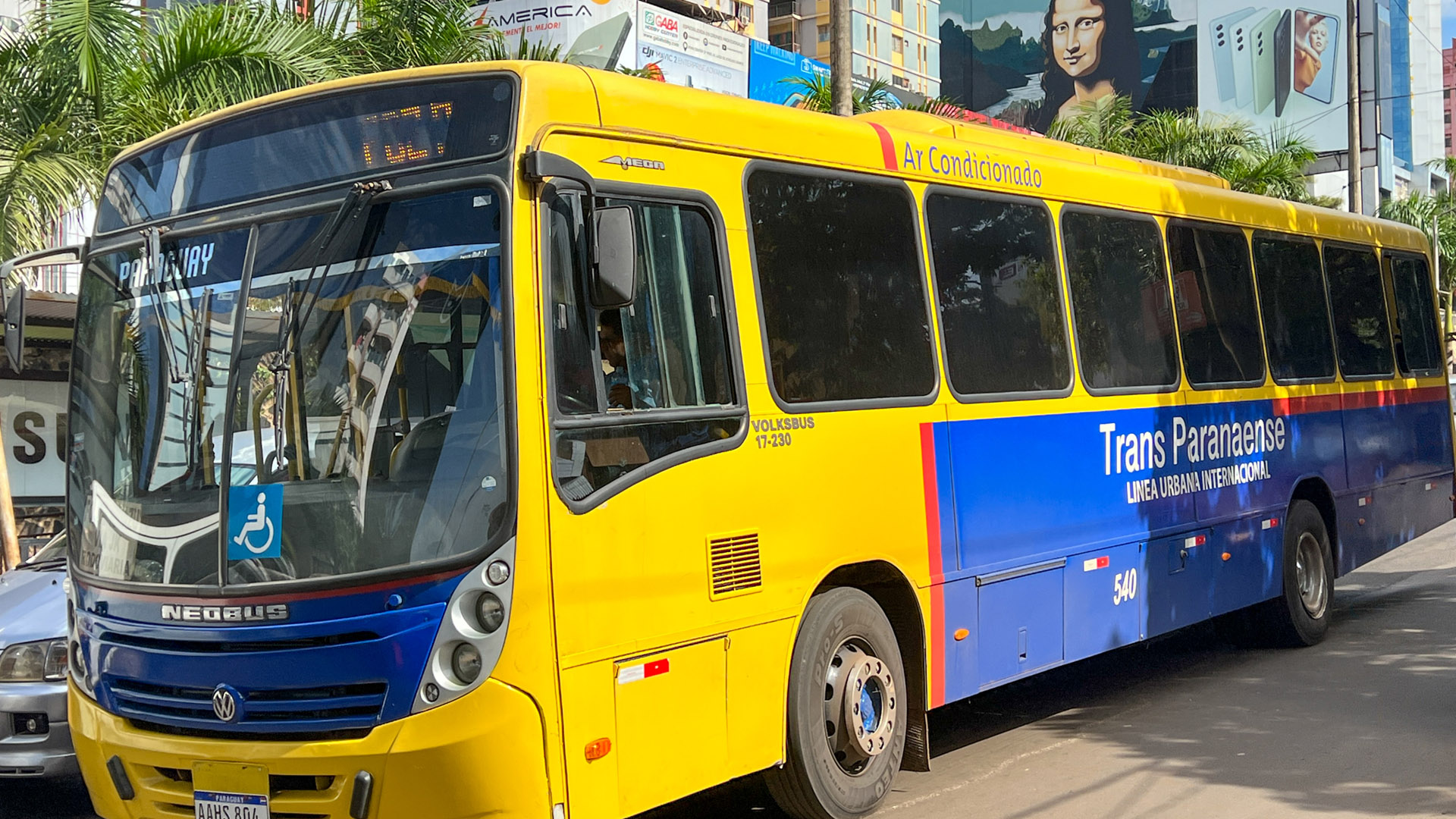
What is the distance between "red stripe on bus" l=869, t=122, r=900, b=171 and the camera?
726 cm

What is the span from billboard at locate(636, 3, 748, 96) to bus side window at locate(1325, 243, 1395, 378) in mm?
57641

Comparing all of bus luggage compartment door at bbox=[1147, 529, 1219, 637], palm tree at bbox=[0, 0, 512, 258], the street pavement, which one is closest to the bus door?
the street pavement

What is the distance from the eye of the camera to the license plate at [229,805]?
5094 mm

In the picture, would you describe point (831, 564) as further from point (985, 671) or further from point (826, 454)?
point (985, 671)

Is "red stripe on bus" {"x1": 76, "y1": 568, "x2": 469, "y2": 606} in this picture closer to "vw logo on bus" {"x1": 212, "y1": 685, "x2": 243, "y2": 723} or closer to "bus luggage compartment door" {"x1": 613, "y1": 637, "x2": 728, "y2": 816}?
"vw logo on bus" {"x1": 212, "y1": 685, "x2": 243, "y2": 723}

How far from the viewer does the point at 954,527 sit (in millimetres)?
7246

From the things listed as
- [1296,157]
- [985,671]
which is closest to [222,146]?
[985,671]

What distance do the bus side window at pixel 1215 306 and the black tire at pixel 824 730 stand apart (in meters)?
3.94

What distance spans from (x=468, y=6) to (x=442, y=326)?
10.5 meters

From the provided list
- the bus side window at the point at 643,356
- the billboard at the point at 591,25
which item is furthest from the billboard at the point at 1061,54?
the bus side window at the point at 643,356

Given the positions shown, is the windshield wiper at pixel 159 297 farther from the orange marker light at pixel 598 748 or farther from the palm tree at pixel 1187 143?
the palm tree at pixel 1187 143

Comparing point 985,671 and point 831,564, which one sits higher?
point 831,564

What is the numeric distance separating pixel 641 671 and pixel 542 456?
95 centimetres

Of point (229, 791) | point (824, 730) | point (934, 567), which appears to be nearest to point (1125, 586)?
point (934, 567)
